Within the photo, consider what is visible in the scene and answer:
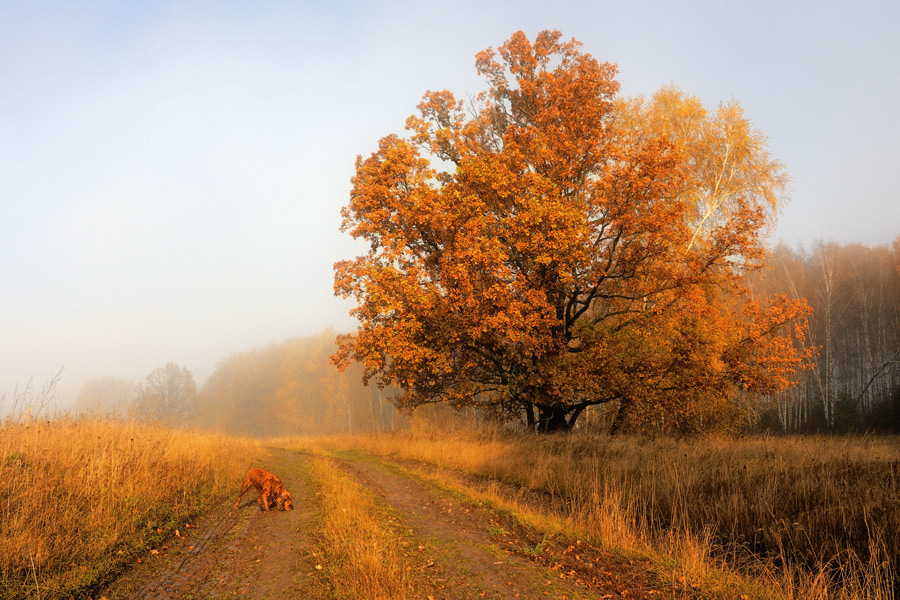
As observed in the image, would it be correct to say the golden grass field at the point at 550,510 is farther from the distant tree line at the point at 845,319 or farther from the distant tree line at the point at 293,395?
the distant tree line at the point at 293,395

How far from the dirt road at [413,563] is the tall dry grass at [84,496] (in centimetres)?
40

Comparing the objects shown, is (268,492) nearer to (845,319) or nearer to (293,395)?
(845,319)

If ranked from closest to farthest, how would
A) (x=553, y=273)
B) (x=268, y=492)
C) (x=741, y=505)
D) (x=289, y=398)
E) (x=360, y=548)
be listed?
(x=360, y=548) < (x=741, y=505) < (x=268, y=492) < (x=553, y=273) < (x=289, y=398)

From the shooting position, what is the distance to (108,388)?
105 metres

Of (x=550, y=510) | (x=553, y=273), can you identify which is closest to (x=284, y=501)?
(x=550, y=510)

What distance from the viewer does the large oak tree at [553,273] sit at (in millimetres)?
14359

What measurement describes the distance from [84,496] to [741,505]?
9671 mm

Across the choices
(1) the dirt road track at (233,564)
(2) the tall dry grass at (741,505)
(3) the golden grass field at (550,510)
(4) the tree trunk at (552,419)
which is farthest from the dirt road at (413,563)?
(4) the tree trunk at (552,419)

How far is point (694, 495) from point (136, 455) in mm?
9839

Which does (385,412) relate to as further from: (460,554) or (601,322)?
(460,554)

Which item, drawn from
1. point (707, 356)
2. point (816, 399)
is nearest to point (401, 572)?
point (707, 356)

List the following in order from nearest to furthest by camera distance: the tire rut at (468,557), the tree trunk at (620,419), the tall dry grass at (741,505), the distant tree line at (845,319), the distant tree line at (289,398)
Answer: the tire rut at (468,557)
the tall dry grass at (741,505)
the tree trunk at (620,419)
the distant tree line at (845,319)
the distant tree line at (289,398)

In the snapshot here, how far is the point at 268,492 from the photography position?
29.6ft

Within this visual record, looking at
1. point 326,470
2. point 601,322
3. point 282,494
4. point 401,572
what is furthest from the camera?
point 601,322
